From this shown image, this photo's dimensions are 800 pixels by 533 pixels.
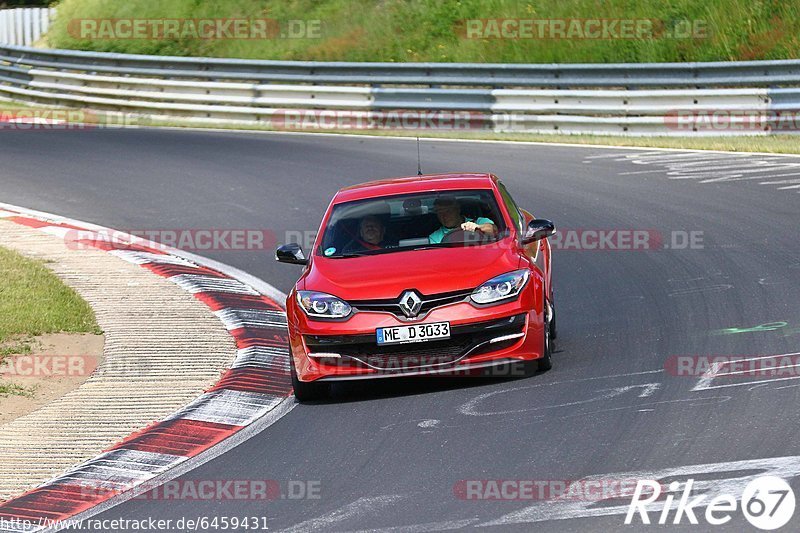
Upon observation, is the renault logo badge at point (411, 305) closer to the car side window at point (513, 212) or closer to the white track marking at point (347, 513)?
the car side window at point (513, 212)

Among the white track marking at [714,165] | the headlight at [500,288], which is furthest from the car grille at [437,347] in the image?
the white track marking at [714,165]

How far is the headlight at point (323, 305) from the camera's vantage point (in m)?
8.83

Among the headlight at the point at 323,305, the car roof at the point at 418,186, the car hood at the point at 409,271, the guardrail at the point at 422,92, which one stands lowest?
the headlight at the point at 323,305

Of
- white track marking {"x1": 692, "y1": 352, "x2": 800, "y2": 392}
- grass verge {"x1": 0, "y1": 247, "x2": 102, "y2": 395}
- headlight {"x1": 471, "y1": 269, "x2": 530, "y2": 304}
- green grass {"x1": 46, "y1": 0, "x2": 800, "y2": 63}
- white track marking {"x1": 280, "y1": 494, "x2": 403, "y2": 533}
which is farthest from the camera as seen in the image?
green grass {"x1": 46, "y1": 0, "x2": 800, "y2": 63}

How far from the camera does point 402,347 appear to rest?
8.64m

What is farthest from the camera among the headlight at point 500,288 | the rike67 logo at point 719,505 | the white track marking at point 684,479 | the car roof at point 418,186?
the car roof at point 418,186

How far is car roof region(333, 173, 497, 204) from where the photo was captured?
33.3ft

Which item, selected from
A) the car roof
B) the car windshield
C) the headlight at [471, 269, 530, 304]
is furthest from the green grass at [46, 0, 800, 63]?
the headlight at [471, 269, 530, 304]

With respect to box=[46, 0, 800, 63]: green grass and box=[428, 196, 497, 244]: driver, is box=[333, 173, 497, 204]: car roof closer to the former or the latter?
box=[428, 196, 497, 244]: driver

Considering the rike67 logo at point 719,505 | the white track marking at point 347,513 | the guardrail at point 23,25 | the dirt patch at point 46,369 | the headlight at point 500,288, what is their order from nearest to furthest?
the rike67 logo at point 719,505
the white track marking at point 347,513
the headlight at point 500,288
the dirt patch at point 46,369
the guardrail at point 23,25

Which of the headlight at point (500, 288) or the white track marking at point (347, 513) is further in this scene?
the headlight at point (500, 288)

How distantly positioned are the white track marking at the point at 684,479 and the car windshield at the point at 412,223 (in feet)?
11.0

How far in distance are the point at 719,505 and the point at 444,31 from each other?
23.7 m

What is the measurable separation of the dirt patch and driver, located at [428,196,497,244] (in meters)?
2.84
